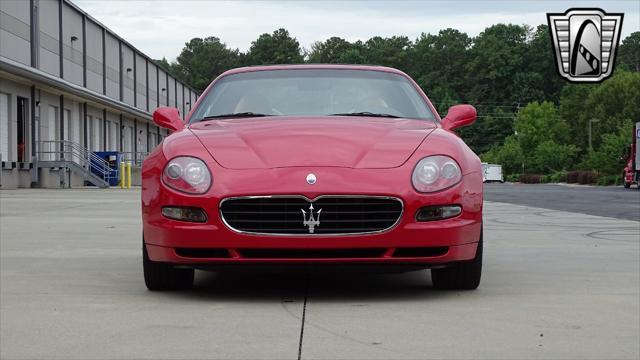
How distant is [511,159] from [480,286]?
344ft

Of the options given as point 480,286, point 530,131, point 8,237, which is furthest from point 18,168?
point 530,131

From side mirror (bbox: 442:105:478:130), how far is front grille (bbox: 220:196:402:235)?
4.06 feet

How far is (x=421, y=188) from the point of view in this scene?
4961 millimetres

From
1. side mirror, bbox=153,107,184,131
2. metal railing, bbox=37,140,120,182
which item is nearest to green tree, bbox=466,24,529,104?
metal railing, bbox=37,140,120,182

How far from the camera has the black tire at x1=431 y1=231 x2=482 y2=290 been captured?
17.6 ft

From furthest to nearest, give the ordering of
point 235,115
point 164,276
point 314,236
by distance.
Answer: point 235,115
point 164,276
point 314,236

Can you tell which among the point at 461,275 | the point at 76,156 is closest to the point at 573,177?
the point at 76,156

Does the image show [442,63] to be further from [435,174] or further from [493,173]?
[435,174]

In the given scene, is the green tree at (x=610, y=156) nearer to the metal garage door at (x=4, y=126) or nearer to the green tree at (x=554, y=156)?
the green tree at (x=554, y=156)

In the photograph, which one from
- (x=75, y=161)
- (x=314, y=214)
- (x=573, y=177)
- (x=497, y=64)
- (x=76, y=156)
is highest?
(x=497, y=64)

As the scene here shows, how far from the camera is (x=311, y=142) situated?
17.0 ft

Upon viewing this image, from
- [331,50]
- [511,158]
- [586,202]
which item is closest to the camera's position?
[586,202]

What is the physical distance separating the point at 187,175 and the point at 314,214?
2.44 ft

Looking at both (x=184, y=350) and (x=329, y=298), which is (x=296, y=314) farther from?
(x=184, y=350)
